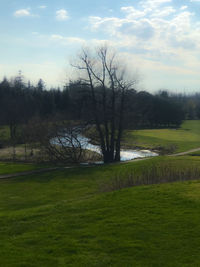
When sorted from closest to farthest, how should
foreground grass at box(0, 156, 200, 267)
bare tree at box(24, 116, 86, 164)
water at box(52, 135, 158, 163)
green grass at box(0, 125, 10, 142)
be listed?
foreground grass at box(0, 156, 200, 267), bare tree at box(24, 116, 86, 164), water at box(52, 135, 158, 163), green grass at box(0, 125, 10, 142)

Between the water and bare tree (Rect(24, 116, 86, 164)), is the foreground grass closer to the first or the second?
bare tree (Rect(24, 116, 86, 164))

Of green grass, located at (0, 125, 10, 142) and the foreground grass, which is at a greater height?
green grass, located at (0, 125, 10, 142)

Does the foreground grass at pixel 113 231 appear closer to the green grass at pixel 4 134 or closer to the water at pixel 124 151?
the water at pixel 124 151

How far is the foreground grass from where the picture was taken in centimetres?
676

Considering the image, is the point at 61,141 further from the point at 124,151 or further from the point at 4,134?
the point at 4,134

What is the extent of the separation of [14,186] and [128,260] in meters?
14.0

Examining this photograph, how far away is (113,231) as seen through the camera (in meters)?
8.22

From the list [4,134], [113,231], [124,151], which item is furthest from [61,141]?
[4,134]

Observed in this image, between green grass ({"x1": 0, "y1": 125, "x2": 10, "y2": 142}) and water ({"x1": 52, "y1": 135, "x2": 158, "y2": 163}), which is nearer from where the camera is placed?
water ({"x1": 52, "y1": 135, "x2": 158, "y2": 163})

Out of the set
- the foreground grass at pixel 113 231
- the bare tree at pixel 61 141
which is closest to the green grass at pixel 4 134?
the bare tree at pixel 61 141

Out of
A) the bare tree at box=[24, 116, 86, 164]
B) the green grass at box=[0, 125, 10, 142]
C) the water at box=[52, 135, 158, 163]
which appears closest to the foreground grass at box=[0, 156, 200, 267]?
the bare tree at box=[24, 116, 86, 164]

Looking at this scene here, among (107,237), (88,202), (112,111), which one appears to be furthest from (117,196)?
(112,111)

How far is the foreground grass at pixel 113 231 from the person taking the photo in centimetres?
676

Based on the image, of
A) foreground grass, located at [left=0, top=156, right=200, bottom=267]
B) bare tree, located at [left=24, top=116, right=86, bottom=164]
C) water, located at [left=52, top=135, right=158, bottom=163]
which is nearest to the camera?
foreground grass, located at [left=0, top=156, right=200, bottom=267]
